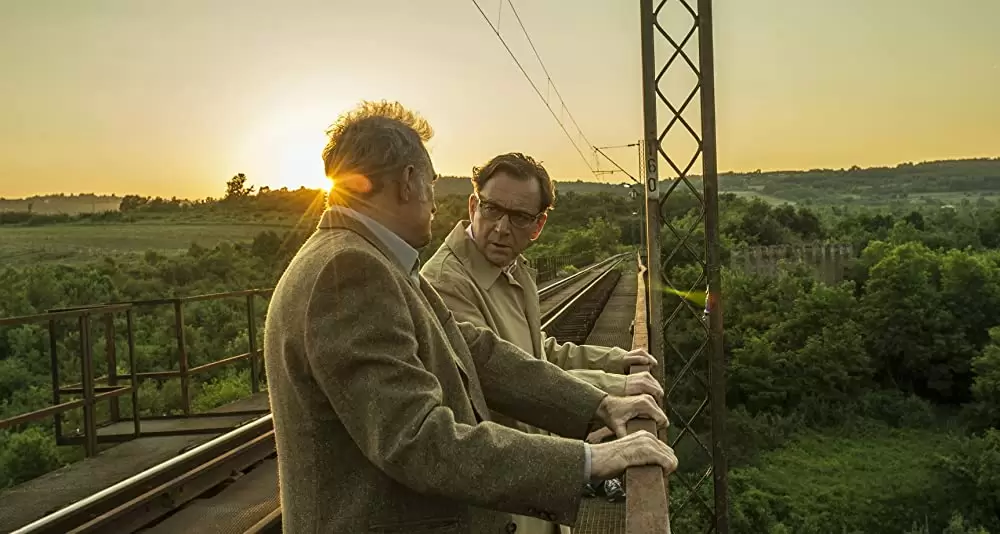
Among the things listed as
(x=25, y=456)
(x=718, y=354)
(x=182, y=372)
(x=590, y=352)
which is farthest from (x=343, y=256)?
(x=25, y=456)

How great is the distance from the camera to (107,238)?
53.1 m

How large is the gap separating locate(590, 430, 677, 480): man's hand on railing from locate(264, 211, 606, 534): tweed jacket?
0.04m

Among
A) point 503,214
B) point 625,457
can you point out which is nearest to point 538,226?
point 503,214

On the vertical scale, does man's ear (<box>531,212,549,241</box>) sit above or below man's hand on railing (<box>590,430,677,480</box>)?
above

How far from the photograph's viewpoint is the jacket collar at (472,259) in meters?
2.36

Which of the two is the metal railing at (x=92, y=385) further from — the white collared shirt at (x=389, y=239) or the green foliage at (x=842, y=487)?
the green foliage at (x=842, y=487)

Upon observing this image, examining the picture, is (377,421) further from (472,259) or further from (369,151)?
(472,259)

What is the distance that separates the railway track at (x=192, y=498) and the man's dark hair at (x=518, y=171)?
2.72m

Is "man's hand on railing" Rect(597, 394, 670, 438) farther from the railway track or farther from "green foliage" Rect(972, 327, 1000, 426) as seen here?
"green foliage" Rect(972, 327, 1000, 426)

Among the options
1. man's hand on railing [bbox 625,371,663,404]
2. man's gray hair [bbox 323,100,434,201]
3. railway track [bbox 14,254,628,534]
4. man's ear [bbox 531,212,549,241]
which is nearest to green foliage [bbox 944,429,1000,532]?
railway track [bbox 14,254,628,534]

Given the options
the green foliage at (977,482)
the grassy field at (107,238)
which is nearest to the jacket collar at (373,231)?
the green foliage at (977,482)

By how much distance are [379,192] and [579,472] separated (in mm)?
633

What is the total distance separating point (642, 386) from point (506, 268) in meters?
0.54

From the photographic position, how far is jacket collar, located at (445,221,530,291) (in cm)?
236
